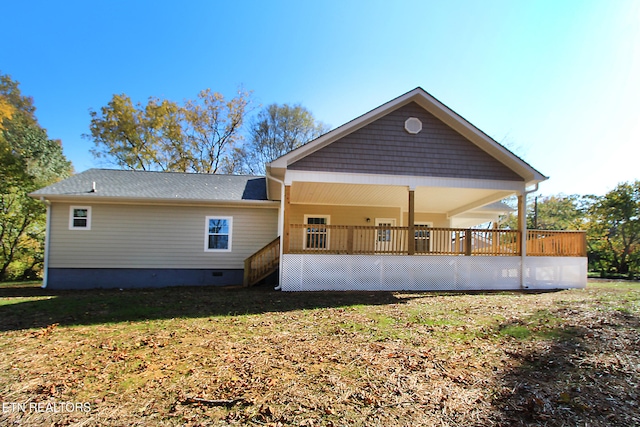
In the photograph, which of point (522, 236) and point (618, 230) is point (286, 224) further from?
point (618, 230)

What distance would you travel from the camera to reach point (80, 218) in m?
11.5

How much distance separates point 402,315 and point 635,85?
38.6ft

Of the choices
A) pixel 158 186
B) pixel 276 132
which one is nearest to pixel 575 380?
pixel 158 186

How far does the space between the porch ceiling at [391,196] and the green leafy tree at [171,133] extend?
1394cm

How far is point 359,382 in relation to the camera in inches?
130

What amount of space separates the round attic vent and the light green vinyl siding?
573 cm

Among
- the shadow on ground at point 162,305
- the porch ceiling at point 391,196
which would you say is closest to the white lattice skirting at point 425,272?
the shadow on ground at point 162,305

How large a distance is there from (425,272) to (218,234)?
723 cm

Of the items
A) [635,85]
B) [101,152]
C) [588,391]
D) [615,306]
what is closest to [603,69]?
[635,85]

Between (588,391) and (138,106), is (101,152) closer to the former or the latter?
(138,106)

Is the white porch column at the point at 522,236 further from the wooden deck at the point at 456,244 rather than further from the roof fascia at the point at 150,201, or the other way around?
the roof fascia at the point at 150,201

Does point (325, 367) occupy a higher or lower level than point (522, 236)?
lower

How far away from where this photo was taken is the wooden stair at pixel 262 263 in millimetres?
10922

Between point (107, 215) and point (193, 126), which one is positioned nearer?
point (107, 215)
